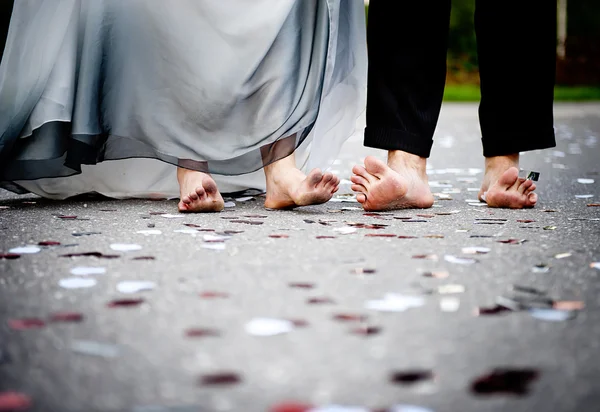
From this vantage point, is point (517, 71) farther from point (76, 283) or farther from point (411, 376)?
point (411, 376)

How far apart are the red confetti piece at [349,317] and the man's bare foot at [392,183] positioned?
133 cm

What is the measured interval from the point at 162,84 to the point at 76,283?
1436 millimetres

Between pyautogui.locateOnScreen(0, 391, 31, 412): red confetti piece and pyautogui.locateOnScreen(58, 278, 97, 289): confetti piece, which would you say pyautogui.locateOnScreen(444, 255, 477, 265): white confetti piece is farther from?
pyautogui.locateOnScreen(0, 391, 31, 412): red confetti piece

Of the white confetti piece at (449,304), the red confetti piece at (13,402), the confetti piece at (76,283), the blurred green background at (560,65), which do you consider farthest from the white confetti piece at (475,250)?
the blurred green background at (560,65)

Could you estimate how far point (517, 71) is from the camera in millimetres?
3031

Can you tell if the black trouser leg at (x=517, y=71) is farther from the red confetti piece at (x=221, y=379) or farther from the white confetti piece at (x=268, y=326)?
the red confetti piece at (x=221, y=379)

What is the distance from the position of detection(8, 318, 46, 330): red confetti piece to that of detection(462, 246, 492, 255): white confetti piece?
1.07 metres

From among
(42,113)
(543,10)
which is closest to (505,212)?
(543,10)

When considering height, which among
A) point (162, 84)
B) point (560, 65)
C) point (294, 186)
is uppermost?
point (560, 65)

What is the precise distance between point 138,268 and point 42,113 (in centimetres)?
129

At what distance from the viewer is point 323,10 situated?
2.83 metres

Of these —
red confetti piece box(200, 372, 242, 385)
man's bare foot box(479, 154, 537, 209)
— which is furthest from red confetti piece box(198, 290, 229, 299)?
man's bare foot box(479, 154, 537, 209)

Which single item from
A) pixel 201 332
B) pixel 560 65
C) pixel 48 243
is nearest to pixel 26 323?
pixel 201 332

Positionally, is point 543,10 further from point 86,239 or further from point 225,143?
point 86,239
